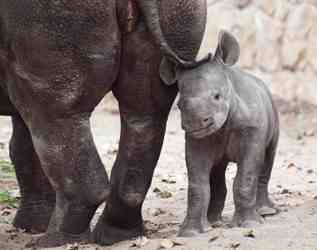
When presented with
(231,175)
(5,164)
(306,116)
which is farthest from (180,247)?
(306,116)

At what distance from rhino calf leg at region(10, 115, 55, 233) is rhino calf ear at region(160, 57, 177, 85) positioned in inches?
48.4

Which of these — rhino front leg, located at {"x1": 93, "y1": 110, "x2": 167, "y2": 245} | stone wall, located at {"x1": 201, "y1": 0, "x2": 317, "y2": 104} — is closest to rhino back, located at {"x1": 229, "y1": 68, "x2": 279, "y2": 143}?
rhino front leg, located at {"x1": 93, "y1": 110, "x2": 167, "y2": 245}

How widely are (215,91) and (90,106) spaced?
55cm

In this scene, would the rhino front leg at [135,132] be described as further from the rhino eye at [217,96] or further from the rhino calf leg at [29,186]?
the rhino calf leg at [29,186]

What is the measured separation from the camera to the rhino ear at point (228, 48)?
440 centimetres

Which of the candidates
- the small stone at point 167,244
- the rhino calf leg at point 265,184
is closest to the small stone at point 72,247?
the small stone at point 167,244

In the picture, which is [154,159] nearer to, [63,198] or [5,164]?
[63,198]

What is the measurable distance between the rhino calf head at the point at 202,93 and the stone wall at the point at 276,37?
21.0ft

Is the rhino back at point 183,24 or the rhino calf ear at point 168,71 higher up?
the rhino back at point 183,24

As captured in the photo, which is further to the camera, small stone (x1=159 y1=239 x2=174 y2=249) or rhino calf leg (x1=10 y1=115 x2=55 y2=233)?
rhino calf leg (x1=10 y1=115 x2=55 y2=233)

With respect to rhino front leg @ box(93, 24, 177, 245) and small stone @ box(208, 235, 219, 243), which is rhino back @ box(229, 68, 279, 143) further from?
small stone @ box(208, 235, 219, 243)

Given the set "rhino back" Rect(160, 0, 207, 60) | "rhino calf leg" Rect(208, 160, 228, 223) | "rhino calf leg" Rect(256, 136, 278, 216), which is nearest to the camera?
"rhino back" Rect(160, 0, 207, 60)

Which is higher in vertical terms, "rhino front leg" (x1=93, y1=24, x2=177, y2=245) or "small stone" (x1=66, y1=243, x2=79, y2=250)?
"rhino front leg" (x1=93, y1=24, x2=177, y2=245)

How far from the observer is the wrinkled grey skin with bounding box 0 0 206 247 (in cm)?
402
